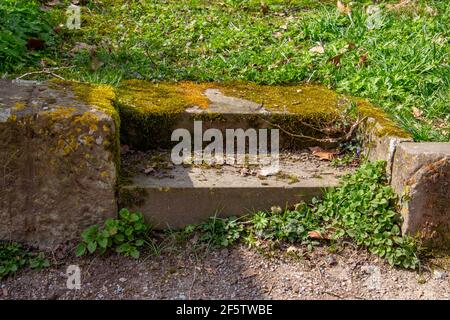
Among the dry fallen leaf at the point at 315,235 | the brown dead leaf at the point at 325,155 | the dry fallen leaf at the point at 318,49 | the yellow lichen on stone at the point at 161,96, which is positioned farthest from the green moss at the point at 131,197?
the dry fallen leaf at the point at 318,49

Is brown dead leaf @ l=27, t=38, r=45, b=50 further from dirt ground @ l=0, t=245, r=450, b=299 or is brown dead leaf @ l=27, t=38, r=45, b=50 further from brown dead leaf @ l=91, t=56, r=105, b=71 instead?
dirt ground @ l=0, t=245, r=450, b=299

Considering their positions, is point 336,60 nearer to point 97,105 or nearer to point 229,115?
point 229,115

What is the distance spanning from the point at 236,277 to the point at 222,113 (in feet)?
3.47

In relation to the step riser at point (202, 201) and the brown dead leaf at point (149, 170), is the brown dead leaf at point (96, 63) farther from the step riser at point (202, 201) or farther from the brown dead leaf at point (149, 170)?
the step riser at point (202, 201)

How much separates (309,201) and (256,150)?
548 mm

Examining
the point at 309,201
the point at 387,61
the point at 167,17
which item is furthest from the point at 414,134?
the point at 167,17

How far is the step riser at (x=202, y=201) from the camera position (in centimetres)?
338

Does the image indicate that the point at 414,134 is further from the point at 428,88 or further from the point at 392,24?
the point at 392,24

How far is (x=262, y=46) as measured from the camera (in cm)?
505

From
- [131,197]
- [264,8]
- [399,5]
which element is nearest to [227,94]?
[131,197]

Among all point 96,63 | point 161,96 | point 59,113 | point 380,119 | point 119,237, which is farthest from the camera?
point 96,63

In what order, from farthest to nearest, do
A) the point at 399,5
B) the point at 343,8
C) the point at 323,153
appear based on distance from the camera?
the point at 399,5, the point at 343,8, the point at 323,153

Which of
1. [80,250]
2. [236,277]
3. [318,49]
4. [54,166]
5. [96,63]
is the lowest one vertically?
[236,277]

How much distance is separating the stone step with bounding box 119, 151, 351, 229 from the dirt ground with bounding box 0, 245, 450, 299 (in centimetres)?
21
